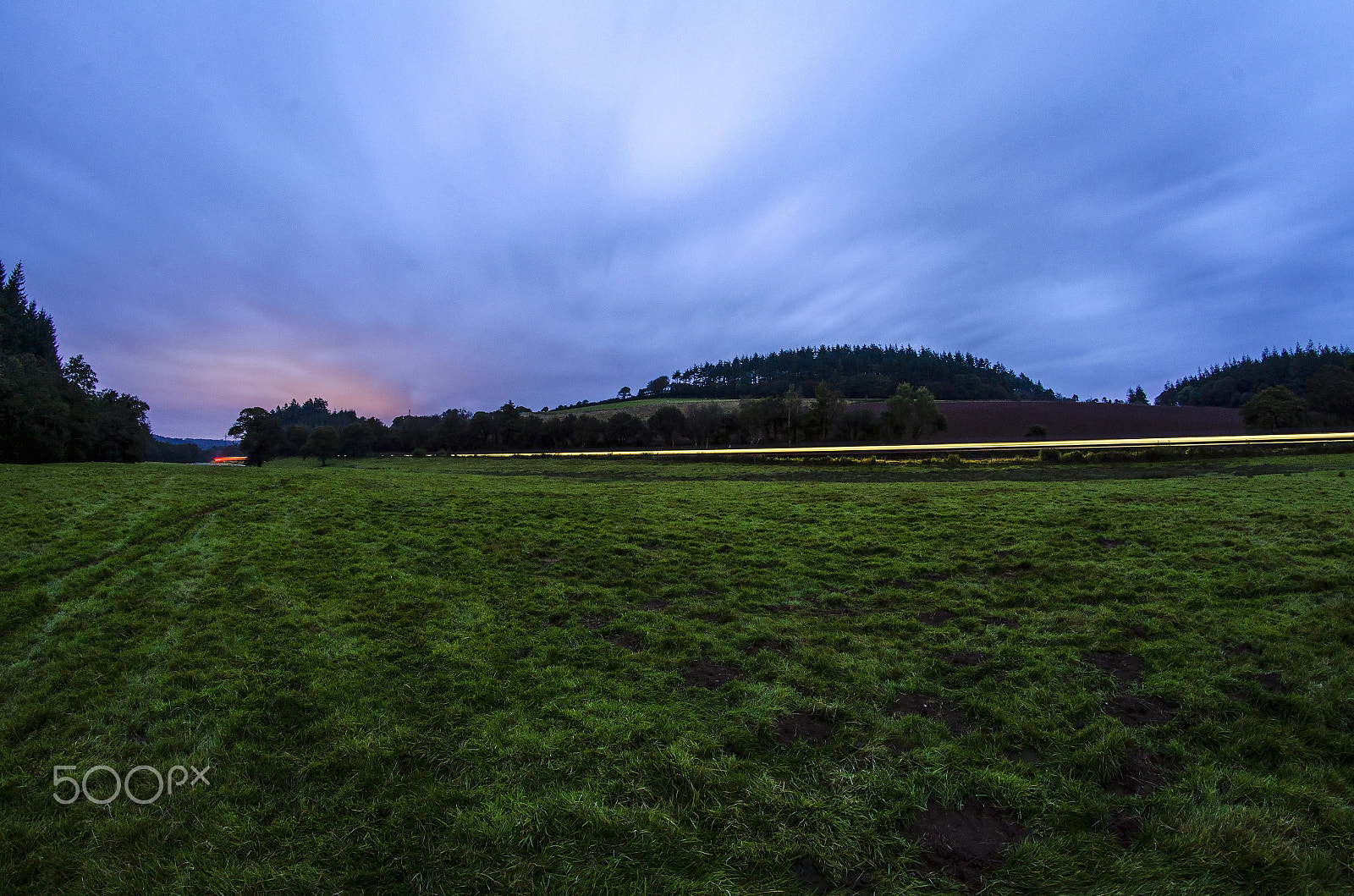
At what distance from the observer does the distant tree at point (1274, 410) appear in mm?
84250

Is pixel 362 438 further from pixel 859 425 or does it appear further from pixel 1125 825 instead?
pixel 1125 825

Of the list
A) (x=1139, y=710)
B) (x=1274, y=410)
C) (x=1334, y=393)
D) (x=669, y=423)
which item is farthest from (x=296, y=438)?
(x=1334, y=393)

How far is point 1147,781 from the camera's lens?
5582 millimetres

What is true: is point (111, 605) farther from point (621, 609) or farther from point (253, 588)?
point (621, 609)

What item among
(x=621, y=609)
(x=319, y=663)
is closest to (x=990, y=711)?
(x=621, y=609)

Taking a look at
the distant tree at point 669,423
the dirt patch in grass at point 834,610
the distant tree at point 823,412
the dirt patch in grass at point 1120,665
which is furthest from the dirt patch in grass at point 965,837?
the distant tree at point 669,423

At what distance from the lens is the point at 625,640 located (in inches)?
383

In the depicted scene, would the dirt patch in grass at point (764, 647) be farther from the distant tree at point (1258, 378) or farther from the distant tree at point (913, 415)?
the distant tree at point (1258, 378)

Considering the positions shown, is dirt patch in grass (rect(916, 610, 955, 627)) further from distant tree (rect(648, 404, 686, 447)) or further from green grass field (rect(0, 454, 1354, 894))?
distant tree (rect(648, 404, 686, 447))

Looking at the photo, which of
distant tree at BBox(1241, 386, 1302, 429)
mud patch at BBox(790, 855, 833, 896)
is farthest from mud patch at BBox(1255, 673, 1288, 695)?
distant tree at BBox(1241, 386, 1302, 429)

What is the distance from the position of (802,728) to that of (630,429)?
112374mm

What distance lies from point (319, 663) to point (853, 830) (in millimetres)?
8445

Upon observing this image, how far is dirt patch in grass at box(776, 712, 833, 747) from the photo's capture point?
6402 mm

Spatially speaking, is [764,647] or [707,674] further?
[764,647]
